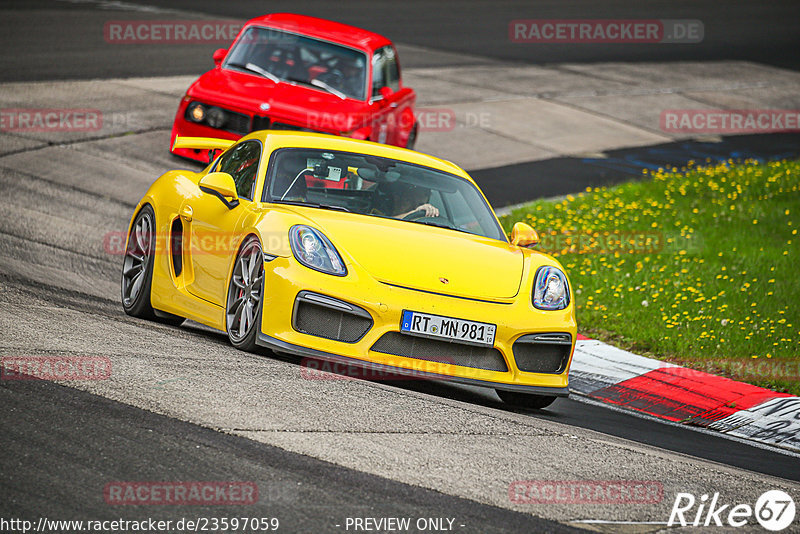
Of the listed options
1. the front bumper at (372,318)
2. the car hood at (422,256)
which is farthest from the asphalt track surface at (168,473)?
the car hood at (422,256)

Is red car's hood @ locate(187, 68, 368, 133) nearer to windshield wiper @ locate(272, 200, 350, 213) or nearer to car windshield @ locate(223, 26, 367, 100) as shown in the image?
car windshield @ locate(223, 26, 367, 100)

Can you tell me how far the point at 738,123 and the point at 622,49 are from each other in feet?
25.8

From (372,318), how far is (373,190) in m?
1.47

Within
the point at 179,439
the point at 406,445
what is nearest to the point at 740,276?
the point at 406,445

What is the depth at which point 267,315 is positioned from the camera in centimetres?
637

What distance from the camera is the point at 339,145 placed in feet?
25.6

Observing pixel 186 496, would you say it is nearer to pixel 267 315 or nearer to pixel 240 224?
pixel 267 315

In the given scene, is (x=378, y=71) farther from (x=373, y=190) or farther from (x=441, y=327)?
(x=441, y=327)

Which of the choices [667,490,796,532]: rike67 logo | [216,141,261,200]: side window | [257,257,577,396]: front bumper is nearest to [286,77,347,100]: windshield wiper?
[216,141,261,200]: side window

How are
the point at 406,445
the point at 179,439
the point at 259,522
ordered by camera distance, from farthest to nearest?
the point at 406,445 < the point at 179,439 < the point at 259,522

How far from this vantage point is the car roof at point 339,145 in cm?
771

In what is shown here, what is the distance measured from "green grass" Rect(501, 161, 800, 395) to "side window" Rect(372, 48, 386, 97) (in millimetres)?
2296

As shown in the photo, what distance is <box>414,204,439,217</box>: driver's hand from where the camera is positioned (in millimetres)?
7573

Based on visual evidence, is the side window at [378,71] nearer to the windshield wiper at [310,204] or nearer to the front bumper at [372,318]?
the windshield wiper at [310,204]
